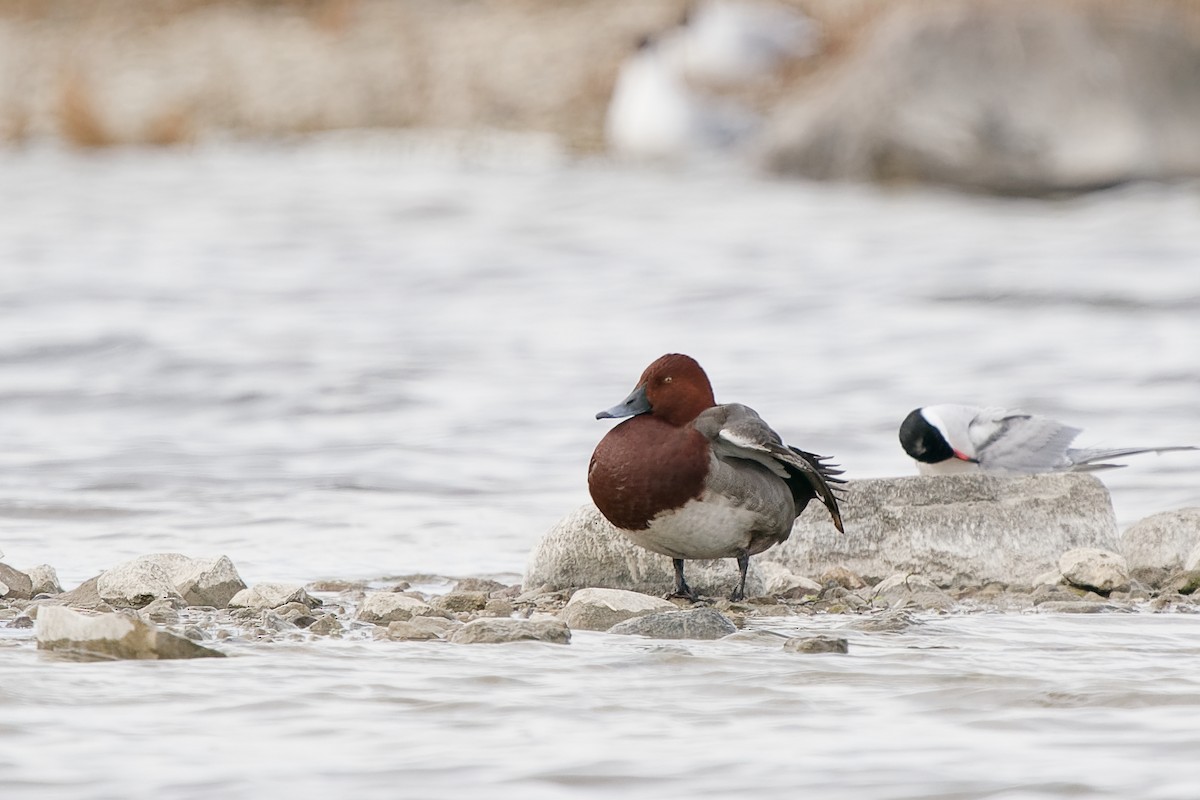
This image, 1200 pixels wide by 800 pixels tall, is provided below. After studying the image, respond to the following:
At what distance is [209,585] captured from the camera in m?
5.86

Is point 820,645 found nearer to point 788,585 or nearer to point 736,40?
point 788,585

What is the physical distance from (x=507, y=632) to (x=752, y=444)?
1.05m

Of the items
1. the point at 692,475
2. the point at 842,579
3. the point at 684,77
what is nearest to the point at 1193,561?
the point at 842,579

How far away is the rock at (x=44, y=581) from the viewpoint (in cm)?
604

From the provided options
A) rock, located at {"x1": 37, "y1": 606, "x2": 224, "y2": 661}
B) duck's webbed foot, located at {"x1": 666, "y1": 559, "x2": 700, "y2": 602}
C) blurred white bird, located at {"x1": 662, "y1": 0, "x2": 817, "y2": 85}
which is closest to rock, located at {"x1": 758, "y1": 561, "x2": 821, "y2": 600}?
duck's webbed foot, located at {"x1": 666, "y1": 559, "x2": 700, "y2": 602}

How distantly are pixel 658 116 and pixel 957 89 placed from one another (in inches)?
149

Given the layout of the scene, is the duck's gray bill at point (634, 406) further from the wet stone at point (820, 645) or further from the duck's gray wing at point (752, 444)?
→ the wet stone at point (820, 645)

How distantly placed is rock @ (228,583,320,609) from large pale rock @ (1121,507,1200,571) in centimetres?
285

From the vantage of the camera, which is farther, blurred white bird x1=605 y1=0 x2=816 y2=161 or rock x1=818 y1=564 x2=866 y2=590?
blurred white bird x1=605 y1=0 x2=816 y2=161

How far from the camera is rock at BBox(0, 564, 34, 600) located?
5957mm

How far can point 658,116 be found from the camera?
2148cm

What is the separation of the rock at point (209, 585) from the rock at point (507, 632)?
0.92 m

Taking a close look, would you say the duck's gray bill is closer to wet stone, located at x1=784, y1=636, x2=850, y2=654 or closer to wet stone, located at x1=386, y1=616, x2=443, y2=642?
wet stone, located at x1=386, y1=616, x2=443, y2=642

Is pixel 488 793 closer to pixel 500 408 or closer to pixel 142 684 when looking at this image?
pixel 142 684
